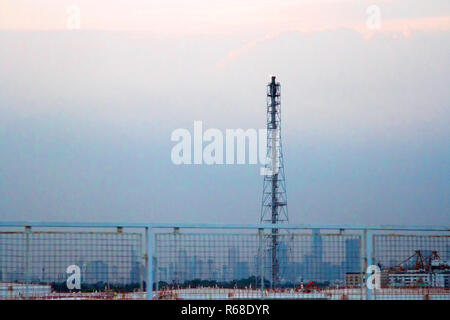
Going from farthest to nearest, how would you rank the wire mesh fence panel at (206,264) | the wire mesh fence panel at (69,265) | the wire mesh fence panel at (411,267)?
the wire mesh fence panel at (411,267), the wire mesh fence panel at (206,264), the wire mesh fence panel at (69,265)

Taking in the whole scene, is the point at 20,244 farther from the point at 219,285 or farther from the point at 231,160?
the point at 231,160

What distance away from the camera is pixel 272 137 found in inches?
471

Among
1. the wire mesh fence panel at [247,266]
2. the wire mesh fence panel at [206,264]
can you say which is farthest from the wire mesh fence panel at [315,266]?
the wire mesh fence panel at [206,264]

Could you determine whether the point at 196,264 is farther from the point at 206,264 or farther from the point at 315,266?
the point at 315,266

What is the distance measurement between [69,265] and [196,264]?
4.79ft

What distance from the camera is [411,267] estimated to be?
9.52m

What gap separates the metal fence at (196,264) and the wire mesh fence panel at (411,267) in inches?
0.6

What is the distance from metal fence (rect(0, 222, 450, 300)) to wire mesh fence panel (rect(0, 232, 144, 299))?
0.5 inches

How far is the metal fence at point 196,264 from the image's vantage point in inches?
358

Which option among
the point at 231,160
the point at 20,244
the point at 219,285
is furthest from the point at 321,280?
the point at 20,244

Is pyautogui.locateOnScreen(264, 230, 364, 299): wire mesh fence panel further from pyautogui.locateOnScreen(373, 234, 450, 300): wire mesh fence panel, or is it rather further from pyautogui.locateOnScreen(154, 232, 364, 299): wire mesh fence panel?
pyautogui.locateOnScreen(373, 234, 450, 300): wire mesh fence panel

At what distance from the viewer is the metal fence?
9.09 meters

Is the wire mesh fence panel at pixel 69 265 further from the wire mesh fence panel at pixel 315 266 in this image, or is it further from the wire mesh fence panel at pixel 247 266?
the wire mesh fence panel at pixel 315 266
